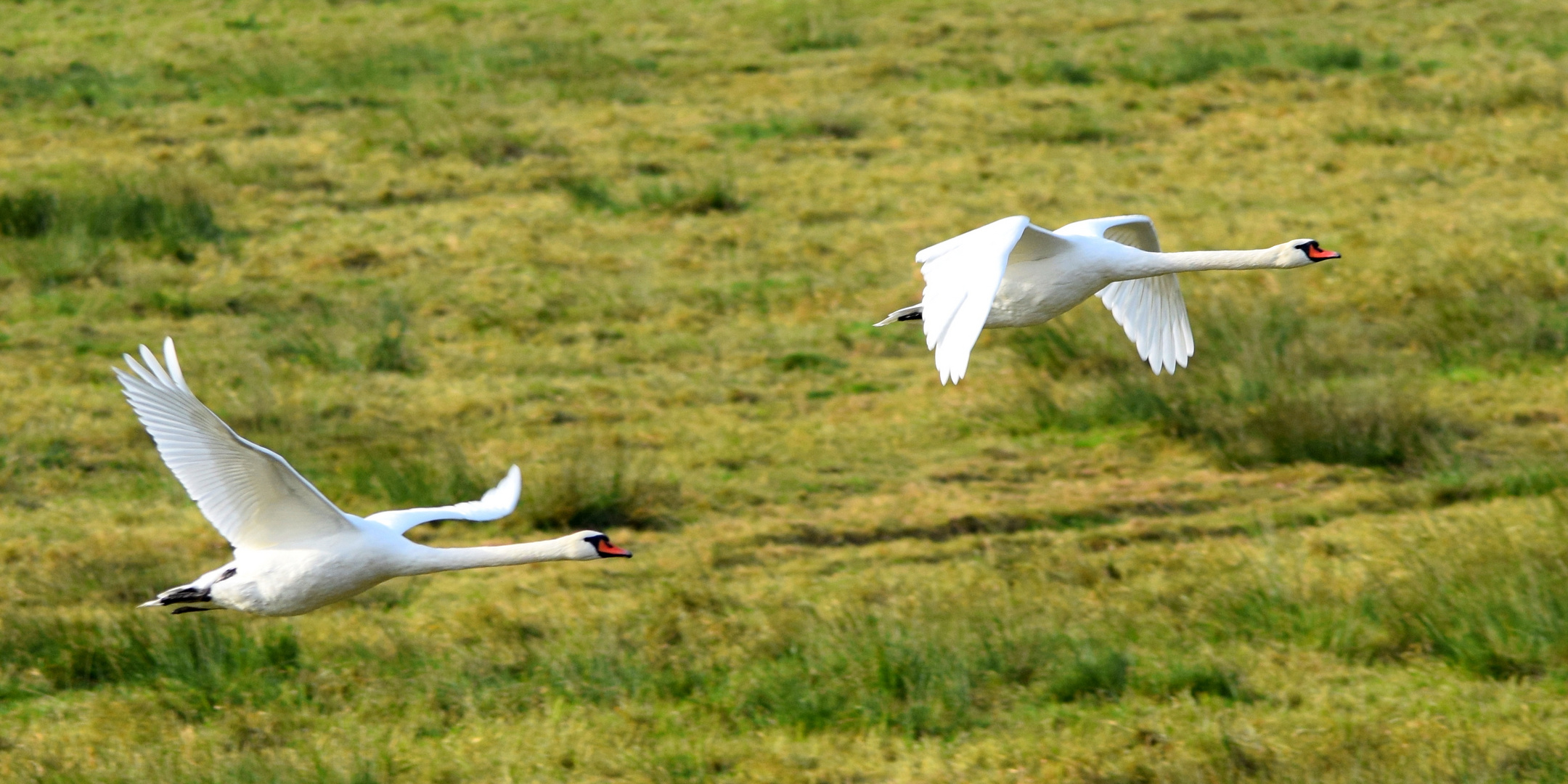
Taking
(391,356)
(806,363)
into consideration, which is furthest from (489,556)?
(806,363)

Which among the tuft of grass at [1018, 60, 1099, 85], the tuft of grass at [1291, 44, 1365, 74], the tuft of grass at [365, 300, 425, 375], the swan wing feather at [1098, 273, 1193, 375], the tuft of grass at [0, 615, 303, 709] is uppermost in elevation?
the swan wing feather at [1098, 273, 1193, 375]

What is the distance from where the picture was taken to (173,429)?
5.91 metres

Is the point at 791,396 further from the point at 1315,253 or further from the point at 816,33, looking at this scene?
the point at 816,33

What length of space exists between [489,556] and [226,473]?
38.8 inches

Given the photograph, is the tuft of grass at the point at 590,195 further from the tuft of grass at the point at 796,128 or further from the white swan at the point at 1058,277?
the white swan at the point at 1058,277

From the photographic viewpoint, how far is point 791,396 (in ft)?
43.0

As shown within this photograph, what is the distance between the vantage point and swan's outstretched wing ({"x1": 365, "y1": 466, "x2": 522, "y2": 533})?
21.5ft

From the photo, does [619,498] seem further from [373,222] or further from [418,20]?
[418,20]

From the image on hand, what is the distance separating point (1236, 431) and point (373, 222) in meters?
8.14

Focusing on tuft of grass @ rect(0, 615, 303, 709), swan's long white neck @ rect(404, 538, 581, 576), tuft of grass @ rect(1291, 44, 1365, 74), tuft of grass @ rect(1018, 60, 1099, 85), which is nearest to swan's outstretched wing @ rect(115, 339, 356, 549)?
swan's long white neck @ rect(404, 538, 581, 576)

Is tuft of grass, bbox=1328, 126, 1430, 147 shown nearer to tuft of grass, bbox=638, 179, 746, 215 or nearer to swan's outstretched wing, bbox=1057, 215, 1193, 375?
tuft of grass, bbox=638, 179, 746, 215

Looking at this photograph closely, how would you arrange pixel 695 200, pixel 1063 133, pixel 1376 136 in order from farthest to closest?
pixel 1063 133
pixel 1376 136
pixel 695 200

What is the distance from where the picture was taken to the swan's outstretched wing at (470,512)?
6.57 metres

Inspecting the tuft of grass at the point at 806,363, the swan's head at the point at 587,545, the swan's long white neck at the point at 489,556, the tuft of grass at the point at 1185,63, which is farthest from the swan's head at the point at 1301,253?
the tuft of grass at the point at 1185,63
